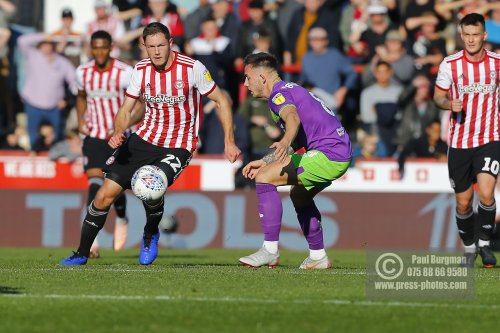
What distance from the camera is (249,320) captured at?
674cm

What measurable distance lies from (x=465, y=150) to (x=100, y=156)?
4.41 metres

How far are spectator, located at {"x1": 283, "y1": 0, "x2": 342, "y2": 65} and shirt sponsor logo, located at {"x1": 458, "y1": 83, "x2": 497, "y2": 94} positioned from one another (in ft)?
25.2

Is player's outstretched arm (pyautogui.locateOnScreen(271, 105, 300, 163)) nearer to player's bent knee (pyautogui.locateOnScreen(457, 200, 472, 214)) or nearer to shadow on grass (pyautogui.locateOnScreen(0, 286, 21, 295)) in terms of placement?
shadow on grass (pyautogui.locateOnScreen(0, 286, 21, 295))

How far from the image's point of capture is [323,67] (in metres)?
18.4

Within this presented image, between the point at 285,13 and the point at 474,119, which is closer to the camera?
the point at 474,119

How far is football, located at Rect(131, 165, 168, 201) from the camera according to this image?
1045 cm

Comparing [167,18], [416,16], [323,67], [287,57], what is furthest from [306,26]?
[167,18]

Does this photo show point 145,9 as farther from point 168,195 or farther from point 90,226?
point 90,226

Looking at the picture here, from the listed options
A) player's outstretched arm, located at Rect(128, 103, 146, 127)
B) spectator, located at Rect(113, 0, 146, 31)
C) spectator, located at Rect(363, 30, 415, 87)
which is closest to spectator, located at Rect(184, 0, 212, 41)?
spectator, located at Rect(113, 0, 146, 31)

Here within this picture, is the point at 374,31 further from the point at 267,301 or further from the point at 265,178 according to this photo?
the point at 267,301

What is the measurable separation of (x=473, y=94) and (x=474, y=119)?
0.81 ft

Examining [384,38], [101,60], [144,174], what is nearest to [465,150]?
[144,174]

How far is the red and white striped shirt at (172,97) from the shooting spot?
426 inches

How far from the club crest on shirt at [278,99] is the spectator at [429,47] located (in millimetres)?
9206
